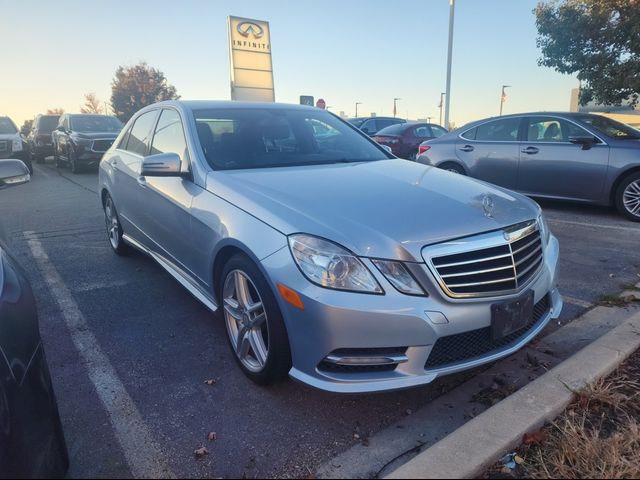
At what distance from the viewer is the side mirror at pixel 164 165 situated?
3.18 meters

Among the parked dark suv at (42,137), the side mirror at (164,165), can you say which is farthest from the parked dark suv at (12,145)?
the side mirror at (164,165)

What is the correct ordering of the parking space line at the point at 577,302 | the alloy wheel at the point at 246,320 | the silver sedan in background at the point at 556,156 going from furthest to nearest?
the silver sedan in background at the point at 556,156
the parking space line at the point at 577,302
the alloy wheel at the point at 246,320

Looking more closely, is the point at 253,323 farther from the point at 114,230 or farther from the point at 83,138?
the point at 83,138

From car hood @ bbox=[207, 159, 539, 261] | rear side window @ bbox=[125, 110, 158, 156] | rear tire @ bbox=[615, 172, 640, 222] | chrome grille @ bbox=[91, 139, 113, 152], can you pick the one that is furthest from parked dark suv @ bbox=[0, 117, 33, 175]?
rear tire @ bbox=[615, 172, 640, 222]

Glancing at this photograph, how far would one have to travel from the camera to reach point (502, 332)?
233 cm

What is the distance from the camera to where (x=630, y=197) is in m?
6.42

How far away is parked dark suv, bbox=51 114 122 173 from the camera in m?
13.3

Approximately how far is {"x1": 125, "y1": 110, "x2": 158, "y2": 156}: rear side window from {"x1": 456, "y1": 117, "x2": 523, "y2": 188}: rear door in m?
5.28

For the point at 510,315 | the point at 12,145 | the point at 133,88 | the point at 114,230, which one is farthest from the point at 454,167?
the point at 133,88

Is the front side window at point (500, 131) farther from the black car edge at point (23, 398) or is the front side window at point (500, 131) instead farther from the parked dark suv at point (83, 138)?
the parked dark suv at point (83, 138)

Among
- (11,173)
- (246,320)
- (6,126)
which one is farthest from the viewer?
(6,126)

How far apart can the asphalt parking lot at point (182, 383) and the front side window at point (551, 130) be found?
2.07 meters

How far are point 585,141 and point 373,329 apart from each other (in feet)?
19.4

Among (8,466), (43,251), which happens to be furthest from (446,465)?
(43,251)
